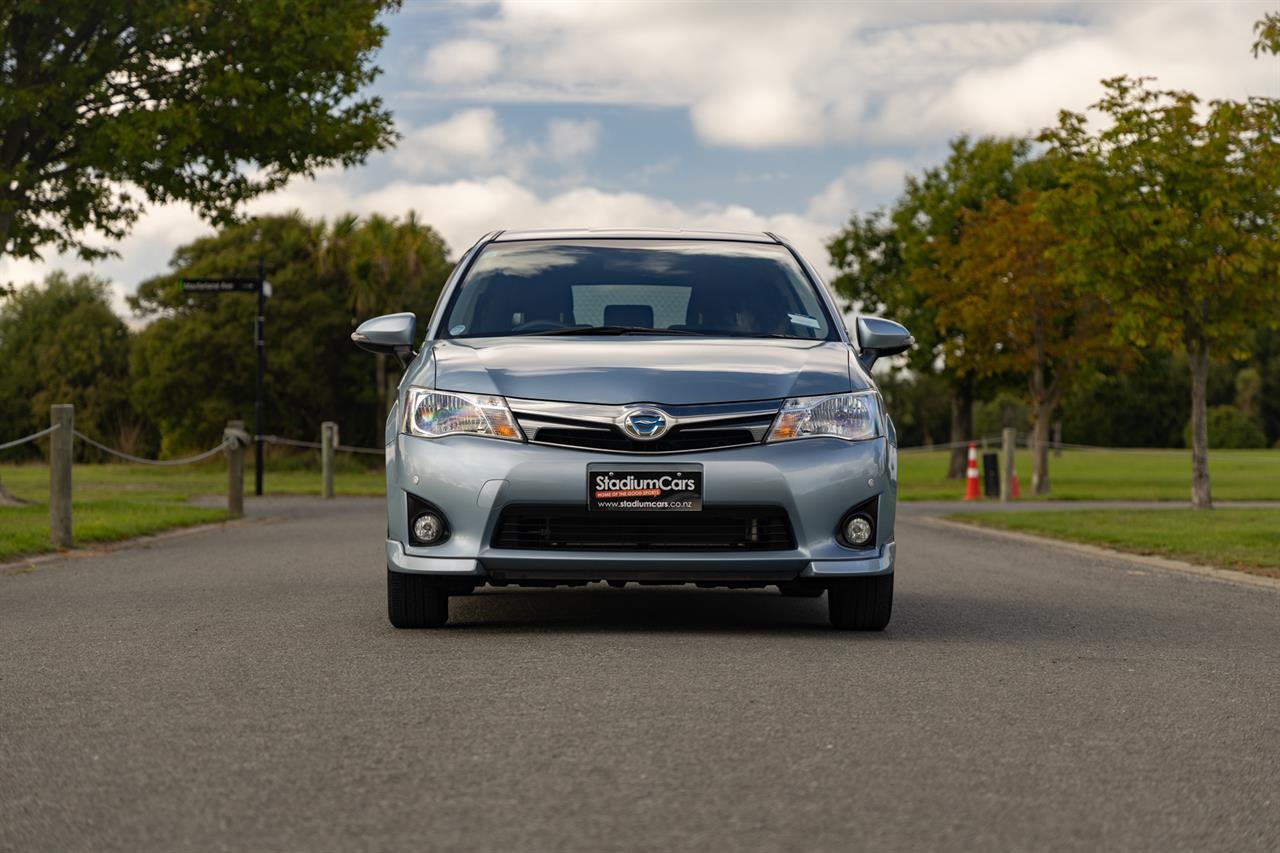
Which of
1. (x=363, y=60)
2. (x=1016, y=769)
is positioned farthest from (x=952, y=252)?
(x=1016, y=769)

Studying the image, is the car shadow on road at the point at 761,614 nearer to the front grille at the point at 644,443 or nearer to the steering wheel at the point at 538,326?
the front grille at the point at 644,443

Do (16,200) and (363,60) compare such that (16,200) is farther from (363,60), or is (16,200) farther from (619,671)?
(619,671)

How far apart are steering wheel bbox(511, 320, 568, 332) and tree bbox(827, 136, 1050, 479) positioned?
36.6 metres

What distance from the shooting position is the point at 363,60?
2458 centimetres

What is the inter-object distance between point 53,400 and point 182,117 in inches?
2178

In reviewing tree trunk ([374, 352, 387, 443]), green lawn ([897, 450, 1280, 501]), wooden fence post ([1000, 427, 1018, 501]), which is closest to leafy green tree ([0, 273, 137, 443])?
tree trunk ([374, 352, 387, 443])

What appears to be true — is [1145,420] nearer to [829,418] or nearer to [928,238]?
[928,238]

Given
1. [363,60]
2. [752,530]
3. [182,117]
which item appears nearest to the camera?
[752,530]

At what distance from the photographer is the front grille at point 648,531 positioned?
7094 millimetres

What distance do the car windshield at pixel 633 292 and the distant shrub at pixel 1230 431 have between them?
86513 mm

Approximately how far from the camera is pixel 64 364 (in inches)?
2958

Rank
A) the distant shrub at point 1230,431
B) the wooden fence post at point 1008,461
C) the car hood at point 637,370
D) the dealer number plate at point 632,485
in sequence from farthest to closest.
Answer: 1. the distant shrub at point 1230,431
2. the wooden fence post at point 1008,461
3. the car hood at point 637,370
4. the dealer number plate at point 632,485

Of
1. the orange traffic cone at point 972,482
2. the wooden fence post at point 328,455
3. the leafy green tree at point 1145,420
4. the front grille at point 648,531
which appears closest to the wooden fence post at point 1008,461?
the orange traffic cone at point 972,482

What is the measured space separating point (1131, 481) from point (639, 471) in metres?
39.5
